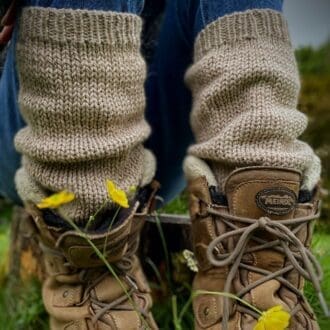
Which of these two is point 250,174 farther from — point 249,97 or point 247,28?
point 247,28

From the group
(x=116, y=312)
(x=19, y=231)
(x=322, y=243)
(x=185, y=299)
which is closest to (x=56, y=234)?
(x=116, y=312)

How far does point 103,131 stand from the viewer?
2.81 ft

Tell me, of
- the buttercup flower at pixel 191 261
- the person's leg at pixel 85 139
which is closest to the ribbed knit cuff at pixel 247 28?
the person's leg at pixel 85 139

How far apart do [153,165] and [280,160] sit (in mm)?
231

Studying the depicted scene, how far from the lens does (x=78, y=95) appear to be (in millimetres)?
838

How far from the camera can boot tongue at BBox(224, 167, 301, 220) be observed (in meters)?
0.85

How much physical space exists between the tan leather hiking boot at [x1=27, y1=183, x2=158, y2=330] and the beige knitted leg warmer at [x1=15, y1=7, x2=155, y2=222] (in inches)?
1.9

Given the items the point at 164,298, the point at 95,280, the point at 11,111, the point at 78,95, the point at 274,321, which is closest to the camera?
the point at 274,321

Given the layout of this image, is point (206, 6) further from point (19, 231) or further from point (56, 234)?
point (19, 231)

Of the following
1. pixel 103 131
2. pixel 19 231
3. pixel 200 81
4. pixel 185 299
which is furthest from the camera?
pixel 19 231

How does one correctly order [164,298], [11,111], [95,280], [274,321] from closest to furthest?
1. [274,321]
2. [95,280]
3. [11,111]
4. [164,298]

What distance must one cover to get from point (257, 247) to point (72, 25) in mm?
403

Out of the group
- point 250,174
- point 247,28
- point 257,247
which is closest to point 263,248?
point 257,247

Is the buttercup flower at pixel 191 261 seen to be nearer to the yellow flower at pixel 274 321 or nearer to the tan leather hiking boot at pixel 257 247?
the tan leather hiking boot at pixel 257 247
